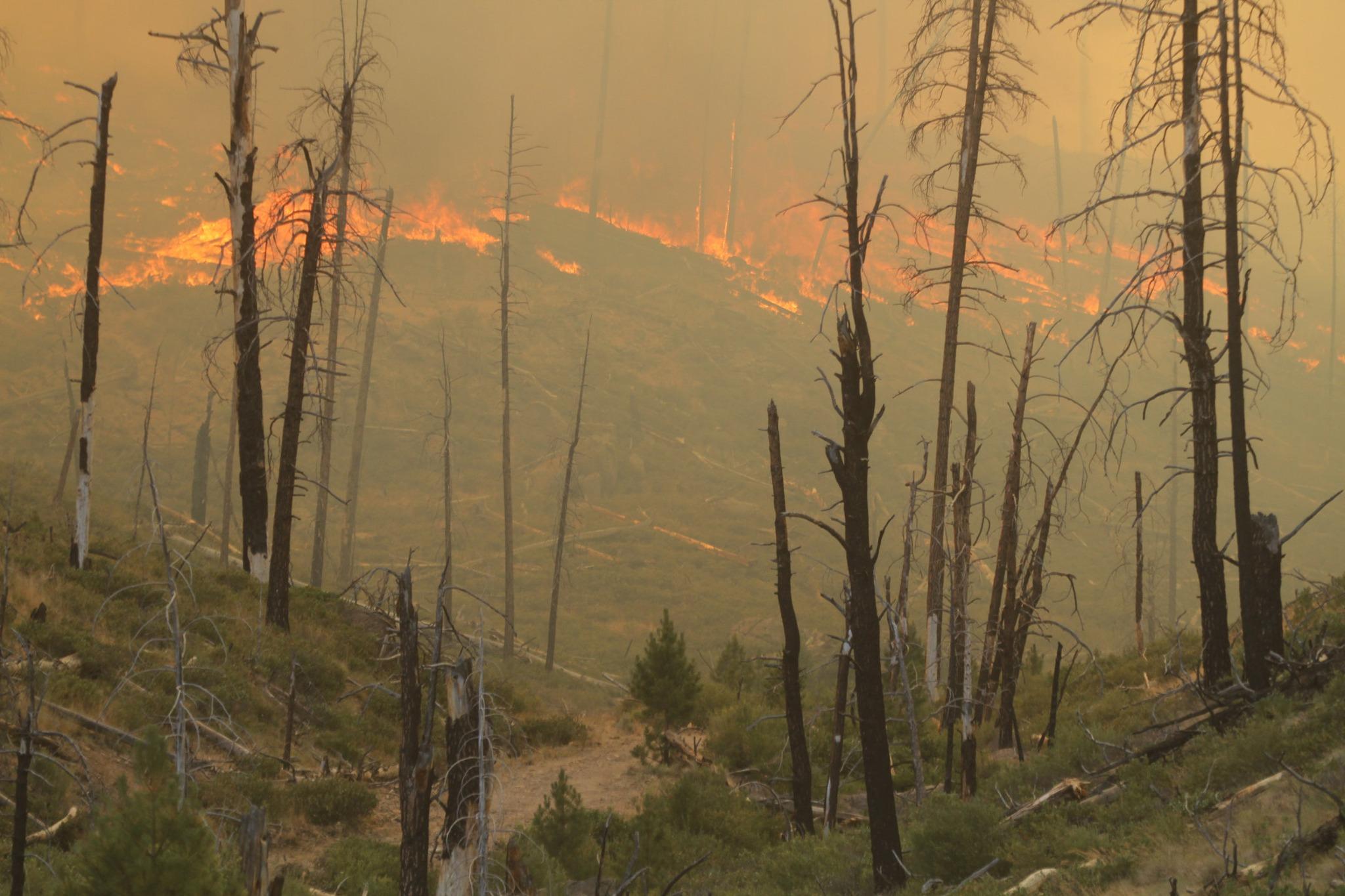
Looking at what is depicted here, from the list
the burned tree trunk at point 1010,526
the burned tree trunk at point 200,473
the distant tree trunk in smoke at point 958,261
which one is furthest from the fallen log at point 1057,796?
the burned tree trunk at point 200,473

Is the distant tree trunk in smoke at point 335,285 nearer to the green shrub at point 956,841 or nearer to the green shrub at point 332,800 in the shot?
the green shrub at point 332,800

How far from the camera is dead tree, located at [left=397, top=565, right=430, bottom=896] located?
4477mm

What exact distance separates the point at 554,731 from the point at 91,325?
392 inches

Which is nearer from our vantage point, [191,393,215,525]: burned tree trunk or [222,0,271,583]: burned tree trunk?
[222,0,271,583]: burned tree trunk

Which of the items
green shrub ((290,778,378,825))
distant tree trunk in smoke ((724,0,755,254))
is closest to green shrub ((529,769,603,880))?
green shrub ((290,778,378,825))

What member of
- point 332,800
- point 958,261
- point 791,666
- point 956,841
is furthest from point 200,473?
point 956,841

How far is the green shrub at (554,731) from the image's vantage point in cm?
1583

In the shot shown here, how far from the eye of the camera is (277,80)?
94.4 metres

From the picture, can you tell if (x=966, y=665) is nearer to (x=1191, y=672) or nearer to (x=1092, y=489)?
(x=1191, y=672)

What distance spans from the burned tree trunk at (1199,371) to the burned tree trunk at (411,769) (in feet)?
22.5

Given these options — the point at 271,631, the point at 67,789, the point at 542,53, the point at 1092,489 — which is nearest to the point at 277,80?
the point at 542,53

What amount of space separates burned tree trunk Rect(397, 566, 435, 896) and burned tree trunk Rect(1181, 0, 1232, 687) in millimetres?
6865

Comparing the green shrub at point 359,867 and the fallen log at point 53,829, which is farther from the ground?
the fallen log at point 53,829

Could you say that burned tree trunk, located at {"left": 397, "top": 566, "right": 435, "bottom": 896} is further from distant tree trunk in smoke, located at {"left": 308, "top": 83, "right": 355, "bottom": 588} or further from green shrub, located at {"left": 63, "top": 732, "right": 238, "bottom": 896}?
distant tree trunk in smoke, located at {"left": 308, "top": 83, "right": 355, "bottom": 588}
